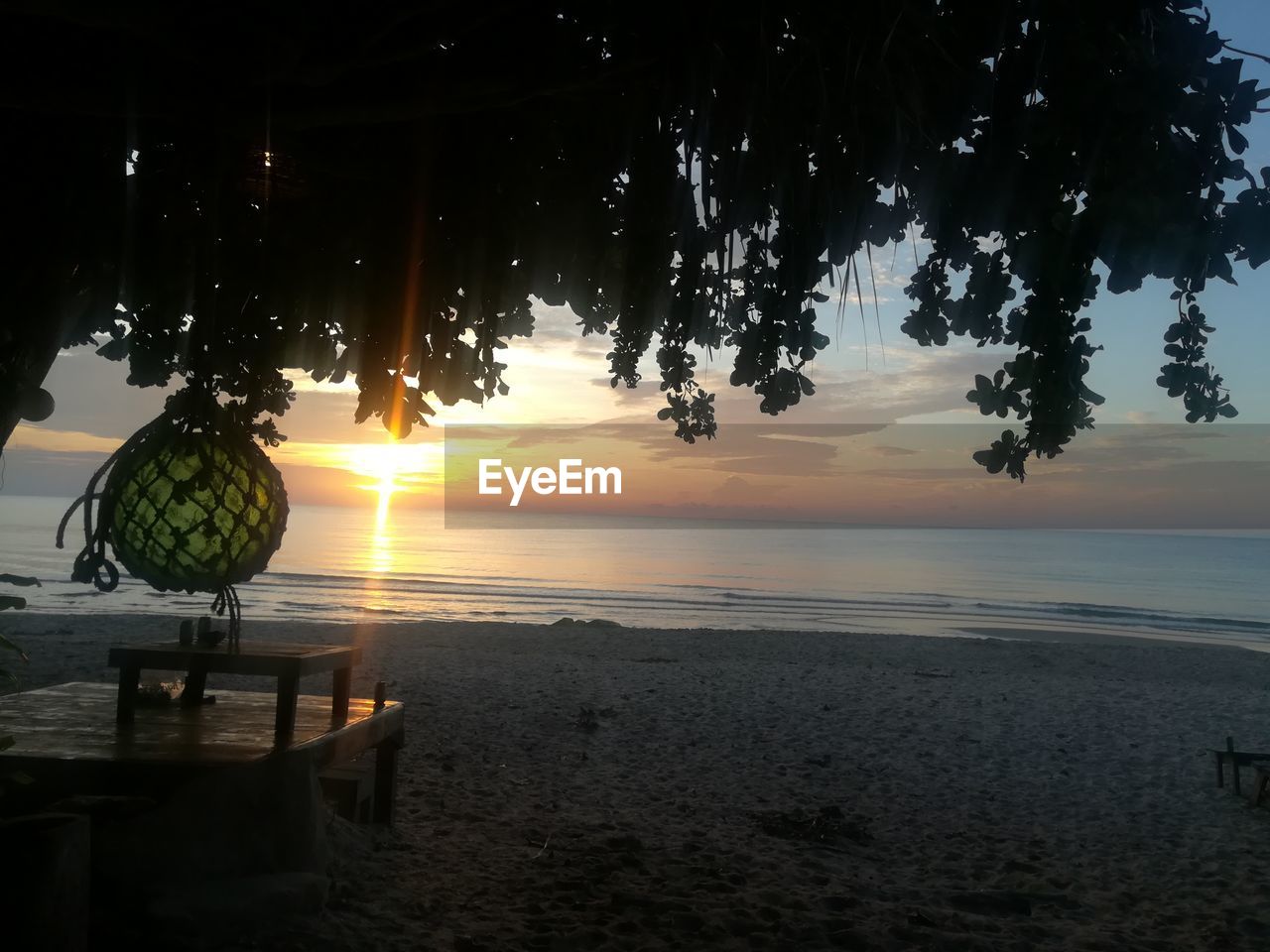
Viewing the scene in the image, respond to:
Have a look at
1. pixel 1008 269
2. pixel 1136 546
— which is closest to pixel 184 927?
pixel 1008 269

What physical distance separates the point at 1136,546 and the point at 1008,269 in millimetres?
111693

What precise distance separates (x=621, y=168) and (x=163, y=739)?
326 centimetres

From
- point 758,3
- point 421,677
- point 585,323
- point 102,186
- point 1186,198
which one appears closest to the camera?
point 758,3

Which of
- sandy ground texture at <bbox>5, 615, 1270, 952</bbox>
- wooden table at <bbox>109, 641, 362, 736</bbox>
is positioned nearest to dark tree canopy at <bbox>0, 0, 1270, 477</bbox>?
wooden table at <bbox>109, 641, 362, 736</bbox>

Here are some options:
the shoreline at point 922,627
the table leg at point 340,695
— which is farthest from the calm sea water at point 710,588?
the table leg at point 340,695

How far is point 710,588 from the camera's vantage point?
39.5 m

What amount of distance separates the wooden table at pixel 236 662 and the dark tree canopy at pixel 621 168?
4.07 ft

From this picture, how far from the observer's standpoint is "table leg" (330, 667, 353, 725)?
4.74m

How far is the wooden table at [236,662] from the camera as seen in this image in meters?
4.12

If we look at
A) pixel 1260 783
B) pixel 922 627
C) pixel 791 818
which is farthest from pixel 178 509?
pixel 922 627

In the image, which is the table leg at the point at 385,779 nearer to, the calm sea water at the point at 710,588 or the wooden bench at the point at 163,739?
the wooden bench at the point at 163,739

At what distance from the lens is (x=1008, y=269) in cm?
400

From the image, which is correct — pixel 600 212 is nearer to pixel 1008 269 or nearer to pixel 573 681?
pixel 1008 269

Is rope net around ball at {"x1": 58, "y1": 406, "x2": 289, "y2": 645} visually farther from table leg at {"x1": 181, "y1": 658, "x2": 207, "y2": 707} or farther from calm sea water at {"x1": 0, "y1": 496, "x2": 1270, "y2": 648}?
calm sea water at {"x1": 0, "y1": 496, "x2": 1270, "y2": 648}
